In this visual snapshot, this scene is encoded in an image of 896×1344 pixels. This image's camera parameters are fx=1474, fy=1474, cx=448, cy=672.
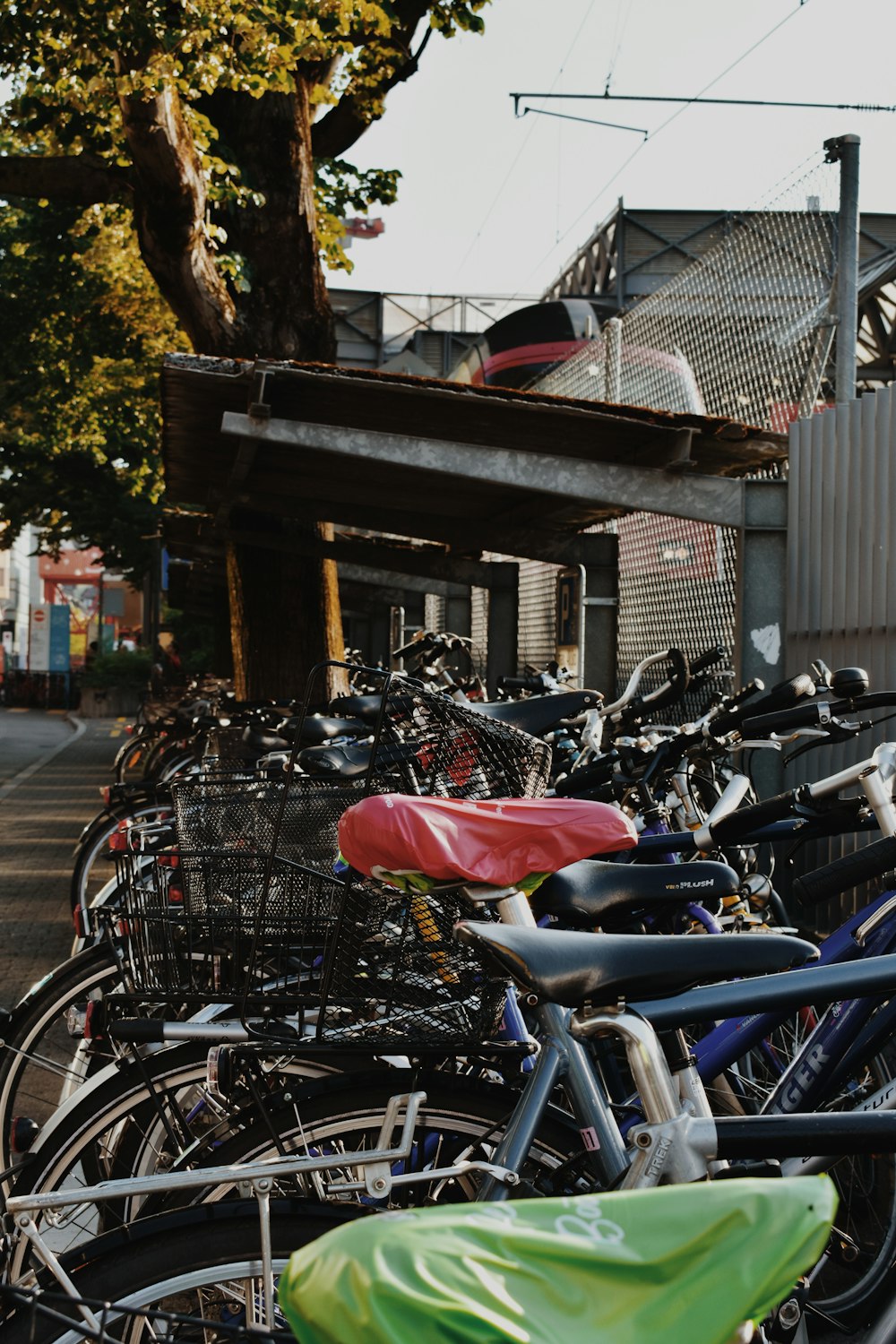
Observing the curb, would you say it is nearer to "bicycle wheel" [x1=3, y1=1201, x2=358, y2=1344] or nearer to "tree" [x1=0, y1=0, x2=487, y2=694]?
"tree" [x1=0, y1=0, x2=487, y2=694]

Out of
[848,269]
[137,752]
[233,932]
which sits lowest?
[137,752]

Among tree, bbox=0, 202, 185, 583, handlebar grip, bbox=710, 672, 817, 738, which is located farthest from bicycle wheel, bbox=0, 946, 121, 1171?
tree, bbox=0, 202, 185, 583

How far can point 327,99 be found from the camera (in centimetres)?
1156

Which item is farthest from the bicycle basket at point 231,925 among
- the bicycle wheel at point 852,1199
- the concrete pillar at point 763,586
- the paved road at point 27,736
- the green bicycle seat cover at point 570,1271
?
the paved road at point 27,736

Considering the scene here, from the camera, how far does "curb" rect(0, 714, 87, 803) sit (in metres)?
16.9

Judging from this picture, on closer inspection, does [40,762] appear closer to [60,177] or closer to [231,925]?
[60,177]

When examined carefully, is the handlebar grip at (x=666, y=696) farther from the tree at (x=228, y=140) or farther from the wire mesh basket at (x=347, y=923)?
the tree at (x=228, y=140)

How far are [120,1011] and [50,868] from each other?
24.8ft

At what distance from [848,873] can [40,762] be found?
19.5 meters

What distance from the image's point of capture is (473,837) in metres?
2.19

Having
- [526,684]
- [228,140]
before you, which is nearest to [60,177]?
[228,140]

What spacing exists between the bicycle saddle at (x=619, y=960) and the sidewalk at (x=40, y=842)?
484cm

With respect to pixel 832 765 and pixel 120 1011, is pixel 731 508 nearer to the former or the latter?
pixel 832 765

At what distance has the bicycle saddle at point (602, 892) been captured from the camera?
2.33m
